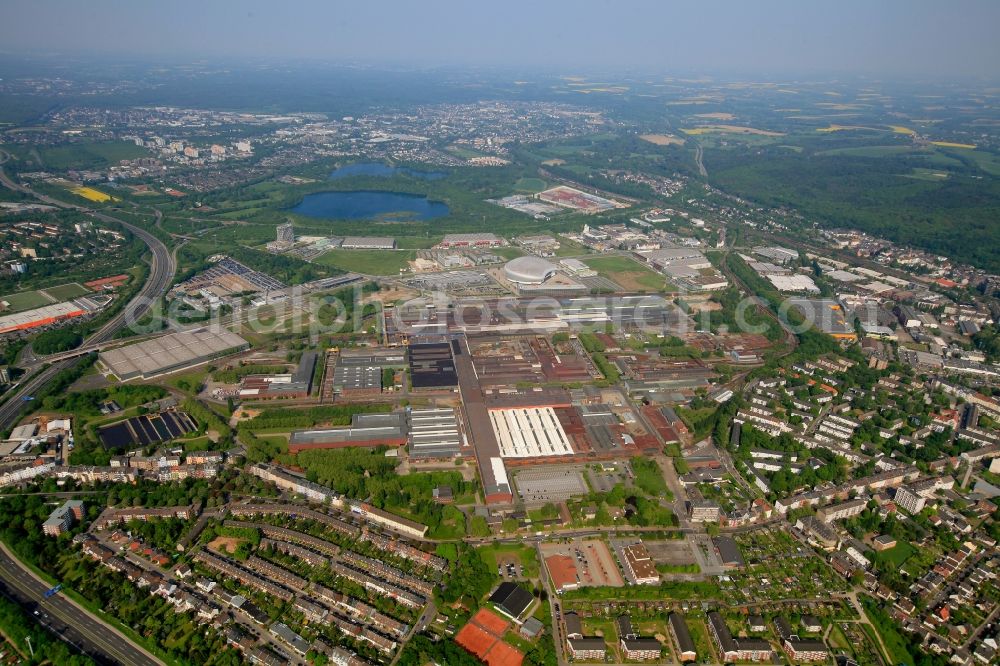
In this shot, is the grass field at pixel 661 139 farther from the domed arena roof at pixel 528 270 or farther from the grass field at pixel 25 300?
the grass field at pixel 25 300

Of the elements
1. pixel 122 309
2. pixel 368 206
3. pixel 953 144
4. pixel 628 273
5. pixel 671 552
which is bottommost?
pixel 671 552

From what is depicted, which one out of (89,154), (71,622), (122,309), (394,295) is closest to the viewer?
(71,622)

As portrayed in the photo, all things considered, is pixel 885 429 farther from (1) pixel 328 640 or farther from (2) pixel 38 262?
(2) pixel 38 262

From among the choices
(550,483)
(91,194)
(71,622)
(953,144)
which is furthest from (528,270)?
(953,144)

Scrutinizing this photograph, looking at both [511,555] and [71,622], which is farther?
[511,555]

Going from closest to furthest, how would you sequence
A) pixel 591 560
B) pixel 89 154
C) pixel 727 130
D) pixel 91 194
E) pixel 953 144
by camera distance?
1. pixel 591 560
2. pixel 91 194
3. pixel 89 154
4. pixel 953 144
5. pixel 727 130

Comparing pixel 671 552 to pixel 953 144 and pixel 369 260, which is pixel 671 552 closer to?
pixel 369 260

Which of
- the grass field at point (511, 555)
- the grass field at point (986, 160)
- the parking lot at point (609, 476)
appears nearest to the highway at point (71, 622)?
the grass field at point (511, 555)
